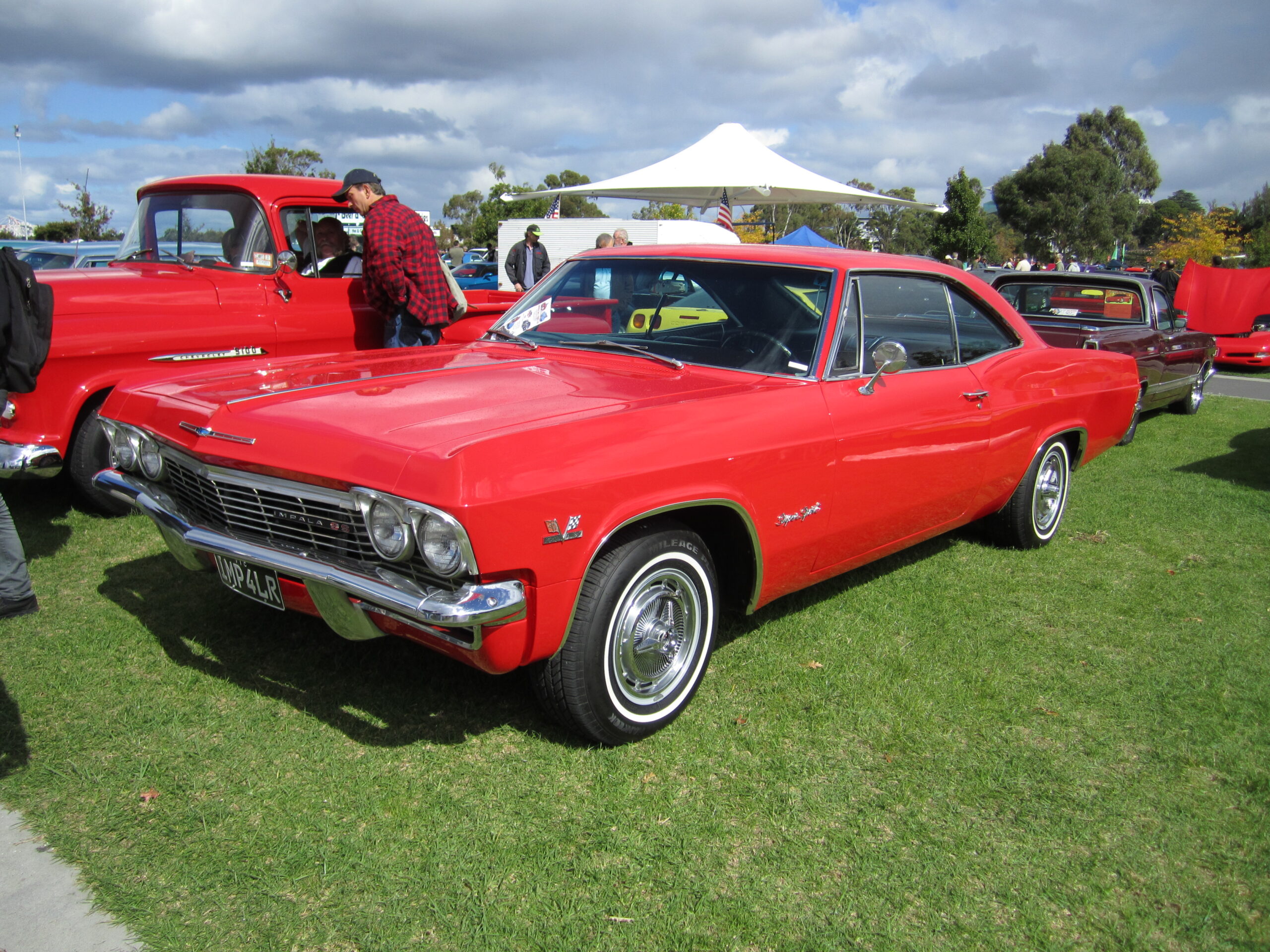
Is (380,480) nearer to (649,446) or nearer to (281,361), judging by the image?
(649,446)

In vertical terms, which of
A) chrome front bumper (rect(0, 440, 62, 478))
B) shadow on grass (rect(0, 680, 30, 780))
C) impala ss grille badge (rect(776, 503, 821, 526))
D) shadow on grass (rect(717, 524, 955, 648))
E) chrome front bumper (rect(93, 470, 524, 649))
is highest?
impala ss grille badge (rect(776, 503, 821, 526))

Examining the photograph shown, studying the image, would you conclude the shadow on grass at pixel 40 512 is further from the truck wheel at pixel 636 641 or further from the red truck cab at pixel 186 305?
the truck wheel at pixel 636 641

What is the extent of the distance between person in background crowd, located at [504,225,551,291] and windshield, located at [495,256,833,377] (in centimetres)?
760

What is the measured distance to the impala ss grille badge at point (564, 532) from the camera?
8.14ft

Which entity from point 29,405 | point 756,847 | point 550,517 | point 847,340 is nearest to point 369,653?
point 550,517

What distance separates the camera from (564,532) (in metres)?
2.52

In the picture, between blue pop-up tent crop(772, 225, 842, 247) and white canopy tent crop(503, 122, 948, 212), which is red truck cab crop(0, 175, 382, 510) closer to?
white canopy tent crop(503, 122, 948, 212)

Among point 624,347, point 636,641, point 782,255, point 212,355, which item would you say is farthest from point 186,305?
point 636,641

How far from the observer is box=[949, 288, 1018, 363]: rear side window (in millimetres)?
4348

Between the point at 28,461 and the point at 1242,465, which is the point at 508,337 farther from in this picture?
the point at 1242,465

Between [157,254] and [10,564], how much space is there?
3.52 meters

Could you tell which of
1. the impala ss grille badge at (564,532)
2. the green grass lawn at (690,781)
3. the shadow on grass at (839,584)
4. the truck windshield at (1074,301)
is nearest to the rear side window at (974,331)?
the shadow on grass at (839,584)

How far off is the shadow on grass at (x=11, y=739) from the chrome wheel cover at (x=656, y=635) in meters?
1.83

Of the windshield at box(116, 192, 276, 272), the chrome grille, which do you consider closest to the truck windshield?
the windshield at box(116, 192, 276, 272)
